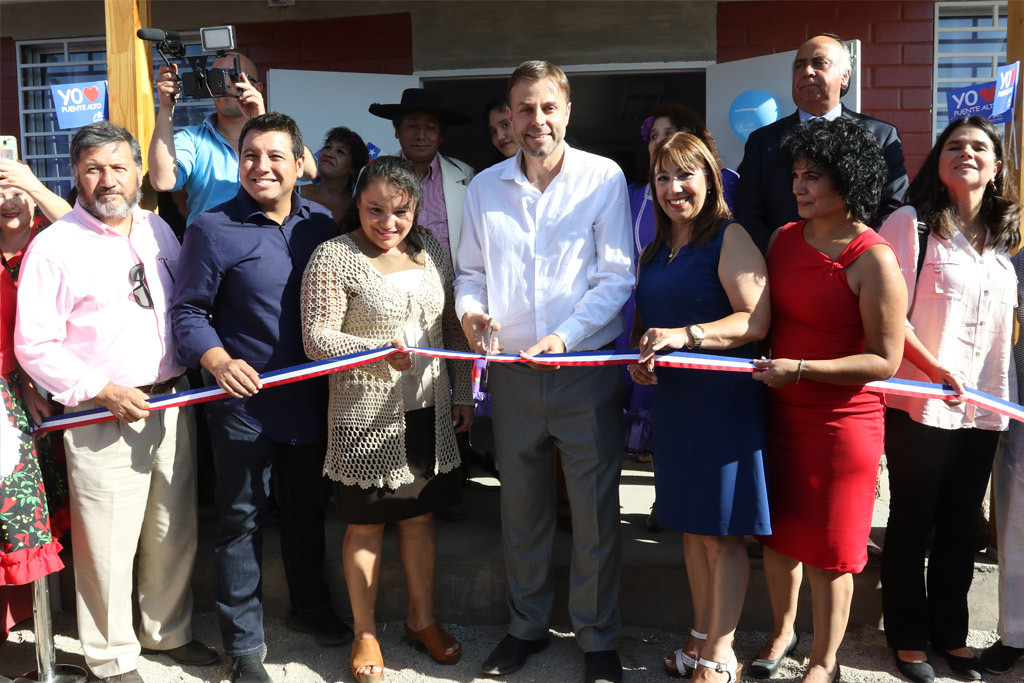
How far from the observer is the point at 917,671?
10.8ft

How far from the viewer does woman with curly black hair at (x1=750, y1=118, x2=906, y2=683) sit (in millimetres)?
2775

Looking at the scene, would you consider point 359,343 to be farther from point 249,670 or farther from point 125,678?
point 125,678

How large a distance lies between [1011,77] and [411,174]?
2916 mm

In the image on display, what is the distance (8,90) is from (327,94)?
3184 mm

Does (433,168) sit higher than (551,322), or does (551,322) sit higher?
(433,168)

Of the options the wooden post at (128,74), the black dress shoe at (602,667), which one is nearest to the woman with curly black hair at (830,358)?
the black dress shoe at (602,667)

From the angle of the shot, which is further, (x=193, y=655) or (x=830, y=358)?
(x=193, y=655)

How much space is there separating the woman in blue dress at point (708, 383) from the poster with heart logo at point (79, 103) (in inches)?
145

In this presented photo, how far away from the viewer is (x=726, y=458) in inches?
116

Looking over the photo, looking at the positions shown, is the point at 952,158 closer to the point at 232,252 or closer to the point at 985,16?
the point at 232,252

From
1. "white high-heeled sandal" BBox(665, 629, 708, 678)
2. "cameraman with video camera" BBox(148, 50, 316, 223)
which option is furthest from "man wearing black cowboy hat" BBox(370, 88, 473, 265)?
"white high-heeled sandal" BBox(665, 629, 708, 678)

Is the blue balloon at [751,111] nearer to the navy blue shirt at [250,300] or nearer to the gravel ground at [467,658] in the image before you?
the gravel ground at [467,658]

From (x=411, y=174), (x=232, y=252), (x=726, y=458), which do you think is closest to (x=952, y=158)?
(x=726, y=458)

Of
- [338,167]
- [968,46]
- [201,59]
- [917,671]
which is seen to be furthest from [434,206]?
[968,46]
